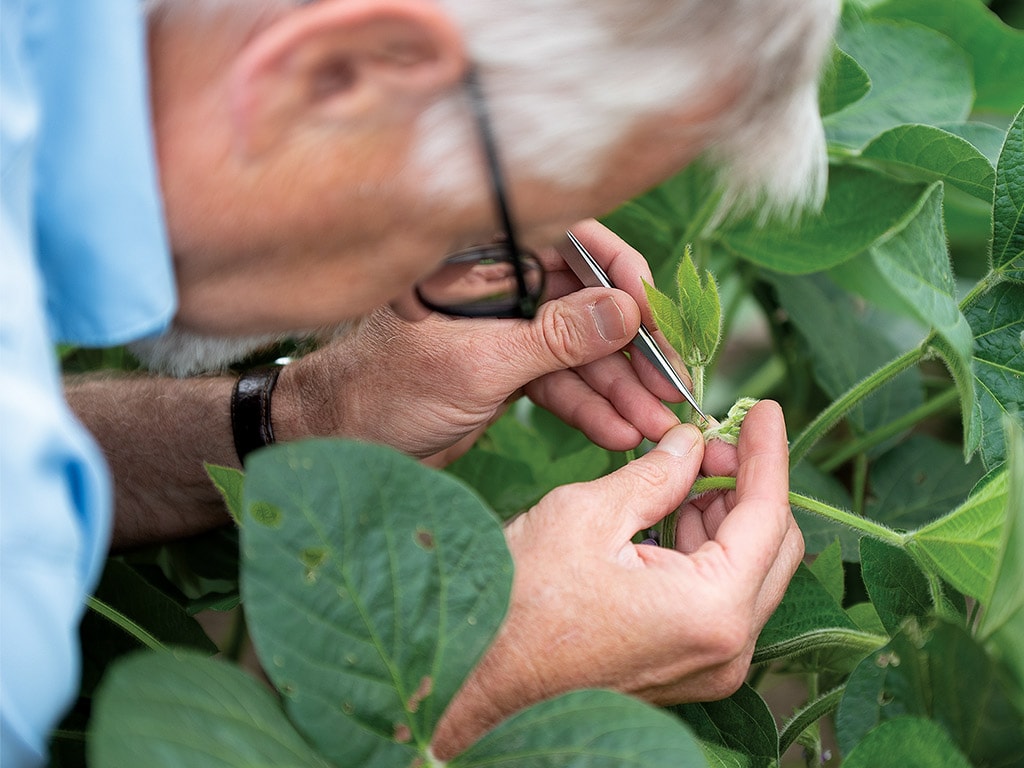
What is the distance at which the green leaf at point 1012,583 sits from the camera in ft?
2.06

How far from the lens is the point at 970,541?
789 millimetres

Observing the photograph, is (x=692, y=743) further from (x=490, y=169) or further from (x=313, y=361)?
(x=313, y=361)

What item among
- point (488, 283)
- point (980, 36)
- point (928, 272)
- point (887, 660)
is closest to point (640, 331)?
point (488, 283)

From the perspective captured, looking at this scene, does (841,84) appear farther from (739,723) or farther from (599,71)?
(739,723)

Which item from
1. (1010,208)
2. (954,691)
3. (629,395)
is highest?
(1010,208)

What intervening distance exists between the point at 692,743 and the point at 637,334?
1.62ft

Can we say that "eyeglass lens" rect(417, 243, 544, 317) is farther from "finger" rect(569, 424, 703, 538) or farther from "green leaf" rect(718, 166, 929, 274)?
"green leaf" rect(718, 166, 929, 274)

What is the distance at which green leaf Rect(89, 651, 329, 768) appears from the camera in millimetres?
573

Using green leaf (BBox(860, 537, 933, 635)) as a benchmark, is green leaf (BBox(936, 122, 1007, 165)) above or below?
above

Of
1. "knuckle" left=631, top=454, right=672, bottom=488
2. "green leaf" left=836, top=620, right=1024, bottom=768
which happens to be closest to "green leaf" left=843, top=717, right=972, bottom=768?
"green leaf" left=836, top=620, right=1024, bottom=768

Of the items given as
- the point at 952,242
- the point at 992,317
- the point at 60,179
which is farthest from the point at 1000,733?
the point at 952,242

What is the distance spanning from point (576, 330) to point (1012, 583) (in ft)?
1.53

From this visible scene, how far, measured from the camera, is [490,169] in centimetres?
74

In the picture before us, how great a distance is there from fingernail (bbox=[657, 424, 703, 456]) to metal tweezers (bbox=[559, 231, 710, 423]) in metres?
0.04
